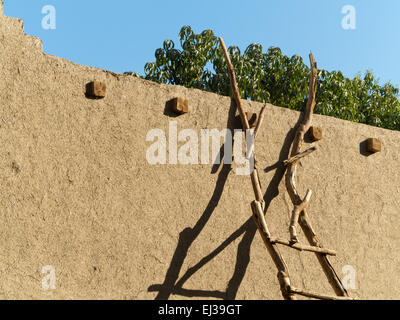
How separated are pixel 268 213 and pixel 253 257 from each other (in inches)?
14.3

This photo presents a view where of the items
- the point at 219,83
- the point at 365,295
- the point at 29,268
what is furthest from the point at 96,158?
the point at 219,83

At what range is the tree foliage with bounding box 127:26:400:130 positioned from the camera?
1241 cm

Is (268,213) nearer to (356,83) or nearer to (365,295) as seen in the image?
(365,295)

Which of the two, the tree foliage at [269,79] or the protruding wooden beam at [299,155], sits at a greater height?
the tree foliage at [269,79]

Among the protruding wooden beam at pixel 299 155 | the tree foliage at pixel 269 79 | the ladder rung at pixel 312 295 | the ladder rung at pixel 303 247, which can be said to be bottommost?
the ladder rung at pixel 312 295

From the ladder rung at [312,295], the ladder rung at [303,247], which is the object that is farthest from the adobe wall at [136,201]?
the ladder rung at [312,295]

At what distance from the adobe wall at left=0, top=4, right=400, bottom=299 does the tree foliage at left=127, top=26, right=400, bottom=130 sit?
717 centimetres

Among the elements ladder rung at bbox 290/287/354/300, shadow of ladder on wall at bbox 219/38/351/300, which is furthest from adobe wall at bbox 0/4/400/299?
ladder rung at bbox 290/287/354/300

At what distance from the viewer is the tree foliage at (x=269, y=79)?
12406mm

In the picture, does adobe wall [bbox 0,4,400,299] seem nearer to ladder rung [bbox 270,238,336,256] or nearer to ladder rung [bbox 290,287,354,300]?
ladder rung [bbox 270,238,336,256]

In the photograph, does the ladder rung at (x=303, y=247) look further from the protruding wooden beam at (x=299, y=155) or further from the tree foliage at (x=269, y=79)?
the tree foliage at (x=269, y=79)

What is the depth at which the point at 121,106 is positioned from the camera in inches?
161

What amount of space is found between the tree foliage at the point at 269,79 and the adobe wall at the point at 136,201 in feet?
23.5

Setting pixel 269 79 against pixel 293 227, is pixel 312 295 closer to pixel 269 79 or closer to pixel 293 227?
pixel 293 227
